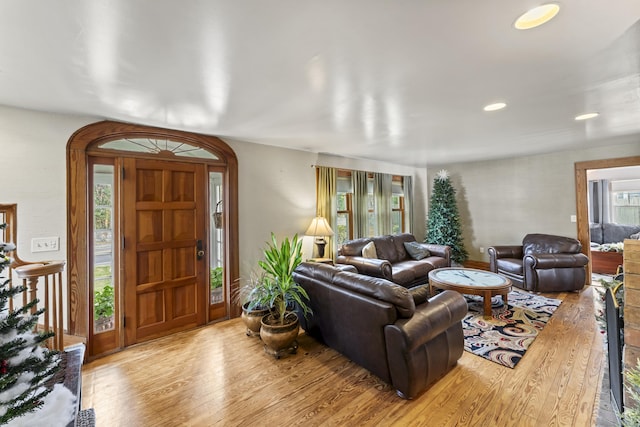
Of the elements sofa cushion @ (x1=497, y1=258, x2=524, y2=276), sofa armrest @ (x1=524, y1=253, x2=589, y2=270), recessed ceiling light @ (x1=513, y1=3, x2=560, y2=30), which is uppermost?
recessed ceiling light @ (x1=513, y1=3, x2=560, y2=30)

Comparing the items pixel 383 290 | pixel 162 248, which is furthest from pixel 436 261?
pixel 162 248

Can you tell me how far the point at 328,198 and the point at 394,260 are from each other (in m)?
1.64

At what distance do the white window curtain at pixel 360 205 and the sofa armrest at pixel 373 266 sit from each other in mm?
1127

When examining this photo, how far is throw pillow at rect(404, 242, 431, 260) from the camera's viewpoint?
16.5 ft

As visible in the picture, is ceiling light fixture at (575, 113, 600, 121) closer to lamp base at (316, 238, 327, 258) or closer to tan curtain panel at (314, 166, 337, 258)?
tan curtain panel at (314, 166, 337, 258)

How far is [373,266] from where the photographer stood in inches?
157

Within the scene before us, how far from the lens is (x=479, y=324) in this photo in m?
3.25

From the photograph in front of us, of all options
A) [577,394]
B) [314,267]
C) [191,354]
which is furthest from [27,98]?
[577,394]

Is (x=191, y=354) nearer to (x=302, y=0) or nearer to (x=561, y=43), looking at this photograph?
(x=302, y=0)

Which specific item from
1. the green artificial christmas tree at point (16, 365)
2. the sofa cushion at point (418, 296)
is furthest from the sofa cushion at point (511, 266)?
the green artificial christmas tree at point (16, 365)

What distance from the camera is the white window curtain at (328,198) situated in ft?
15.6

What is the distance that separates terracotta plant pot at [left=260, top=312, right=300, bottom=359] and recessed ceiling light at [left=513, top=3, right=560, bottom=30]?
109 inches

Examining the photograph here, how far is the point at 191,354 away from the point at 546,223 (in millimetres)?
6394

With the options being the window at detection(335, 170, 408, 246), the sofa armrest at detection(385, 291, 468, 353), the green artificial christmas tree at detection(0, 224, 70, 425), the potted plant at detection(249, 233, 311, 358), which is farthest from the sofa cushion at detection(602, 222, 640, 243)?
the green artificial christmas tree at detection(0, 224, 70, 425)
